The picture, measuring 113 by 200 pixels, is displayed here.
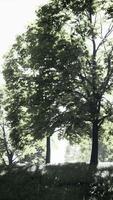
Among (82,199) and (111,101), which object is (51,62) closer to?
(111,101)

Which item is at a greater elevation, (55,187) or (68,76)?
(68,76)

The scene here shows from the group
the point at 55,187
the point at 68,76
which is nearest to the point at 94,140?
the point at 68,76

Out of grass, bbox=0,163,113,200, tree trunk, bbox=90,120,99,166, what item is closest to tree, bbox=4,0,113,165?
tree trunk, bbox=90,120,99,166

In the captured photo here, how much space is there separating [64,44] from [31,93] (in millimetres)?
4931

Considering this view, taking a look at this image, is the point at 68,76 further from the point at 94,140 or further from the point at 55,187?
the point at 55,187

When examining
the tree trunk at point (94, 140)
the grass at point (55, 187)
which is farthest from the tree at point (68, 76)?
the grass at point (55, 187)

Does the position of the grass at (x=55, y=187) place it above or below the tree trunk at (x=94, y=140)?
below

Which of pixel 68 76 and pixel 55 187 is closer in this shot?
pixel 55 187

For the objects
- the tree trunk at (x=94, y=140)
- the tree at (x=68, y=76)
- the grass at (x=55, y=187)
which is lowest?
the grass at (x=55, y=187)

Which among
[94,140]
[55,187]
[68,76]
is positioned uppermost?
[68,76]

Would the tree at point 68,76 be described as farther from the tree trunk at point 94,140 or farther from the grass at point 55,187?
the grass at point 55,187

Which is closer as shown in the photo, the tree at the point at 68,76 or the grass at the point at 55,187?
the grass at the point at 55,187

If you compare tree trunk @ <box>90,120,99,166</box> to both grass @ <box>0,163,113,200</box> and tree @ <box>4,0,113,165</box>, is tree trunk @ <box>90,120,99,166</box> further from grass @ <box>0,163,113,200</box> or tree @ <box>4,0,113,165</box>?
grass @ <box>0,163,113,200</box>

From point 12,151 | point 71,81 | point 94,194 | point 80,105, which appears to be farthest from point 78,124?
point 12,151
